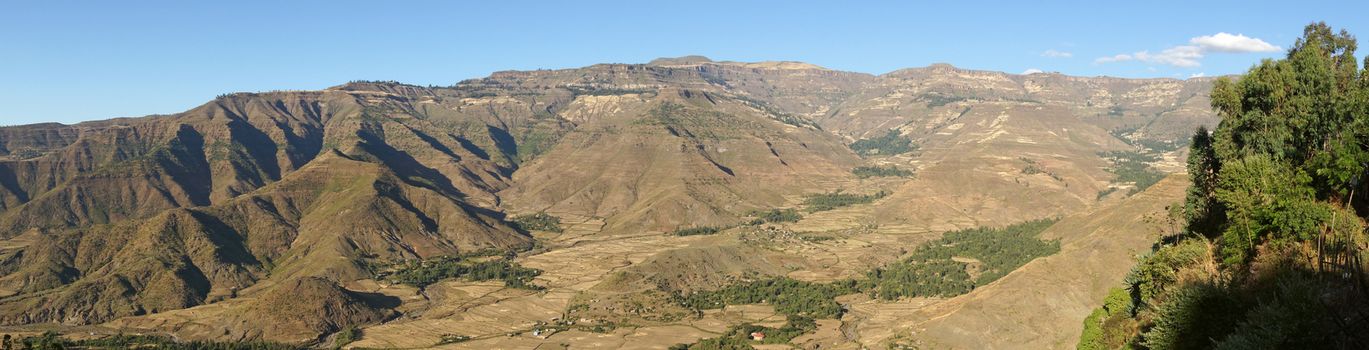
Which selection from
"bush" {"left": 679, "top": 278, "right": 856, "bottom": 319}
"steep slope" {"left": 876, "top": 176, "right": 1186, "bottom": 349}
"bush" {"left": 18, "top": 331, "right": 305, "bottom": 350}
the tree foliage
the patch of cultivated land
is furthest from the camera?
"bush" {"left": 679, "top": 278, "right": 856, "bottom": 319}

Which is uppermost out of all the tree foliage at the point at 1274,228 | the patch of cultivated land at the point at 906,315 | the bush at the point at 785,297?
the tree foliage at the point at 1274,228

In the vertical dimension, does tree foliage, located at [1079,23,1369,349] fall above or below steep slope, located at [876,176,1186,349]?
above

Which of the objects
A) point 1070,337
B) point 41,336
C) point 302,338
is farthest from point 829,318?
point 41,336

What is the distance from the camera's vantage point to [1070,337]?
395 feet

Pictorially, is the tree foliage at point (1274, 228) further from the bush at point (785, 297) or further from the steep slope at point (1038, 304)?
the bush at point (785, 297)

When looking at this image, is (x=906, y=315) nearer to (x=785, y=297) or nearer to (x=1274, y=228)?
(x=785, y=297)

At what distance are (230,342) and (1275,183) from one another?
6436 inches

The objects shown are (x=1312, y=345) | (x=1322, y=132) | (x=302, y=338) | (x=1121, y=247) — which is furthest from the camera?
(x=302, y=338)

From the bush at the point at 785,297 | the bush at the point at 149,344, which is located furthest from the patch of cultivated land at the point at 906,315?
the bush at the point at 149,344

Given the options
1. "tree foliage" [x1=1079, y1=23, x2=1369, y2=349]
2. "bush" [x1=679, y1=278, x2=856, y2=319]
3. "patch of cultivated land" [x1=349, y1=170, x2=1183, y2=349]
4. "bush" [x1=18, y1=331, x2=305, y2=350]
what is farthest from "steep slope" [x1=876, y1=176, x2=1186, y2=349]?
"bush" [x1=18, y1=331, x2=305, y2=350]

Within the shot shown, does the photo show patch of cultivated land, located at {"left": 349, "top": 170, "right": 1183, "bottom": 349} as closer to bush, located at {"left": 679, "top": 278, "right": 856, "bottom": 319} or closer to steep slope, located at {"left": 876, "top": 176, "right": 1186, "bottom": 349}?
steep slope, located at {"left": 876, "top": 176, "right": 1186, "bottom": 349}

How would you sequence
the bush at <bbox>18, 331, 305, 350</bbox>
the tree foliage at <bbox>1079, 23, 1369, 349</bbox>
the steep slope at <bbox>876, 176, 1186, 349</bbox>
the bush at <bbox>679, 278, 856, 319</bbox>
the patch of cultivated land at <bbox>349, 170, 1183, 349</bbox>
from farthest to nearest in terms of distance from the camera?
1. the bush at <bbox>679, 278, 856, 319</bbox>
2. the bush at <bbox>18, 331, 305, 350</bbox>
3. the patch of cultivated land at <bbox>349, 170, 1183, 349</bbox>
4. the steep slope at <bbox>876, 176, 1186, 349</bbox>
5. the tree foliage at <bbox>1079, 23, 1369, 349</bbox>

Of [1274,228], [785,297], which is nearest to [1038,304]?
[785,297]

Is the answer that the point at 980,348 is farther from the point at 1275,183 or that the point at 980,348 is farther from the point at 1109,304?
the point at 1275,183
